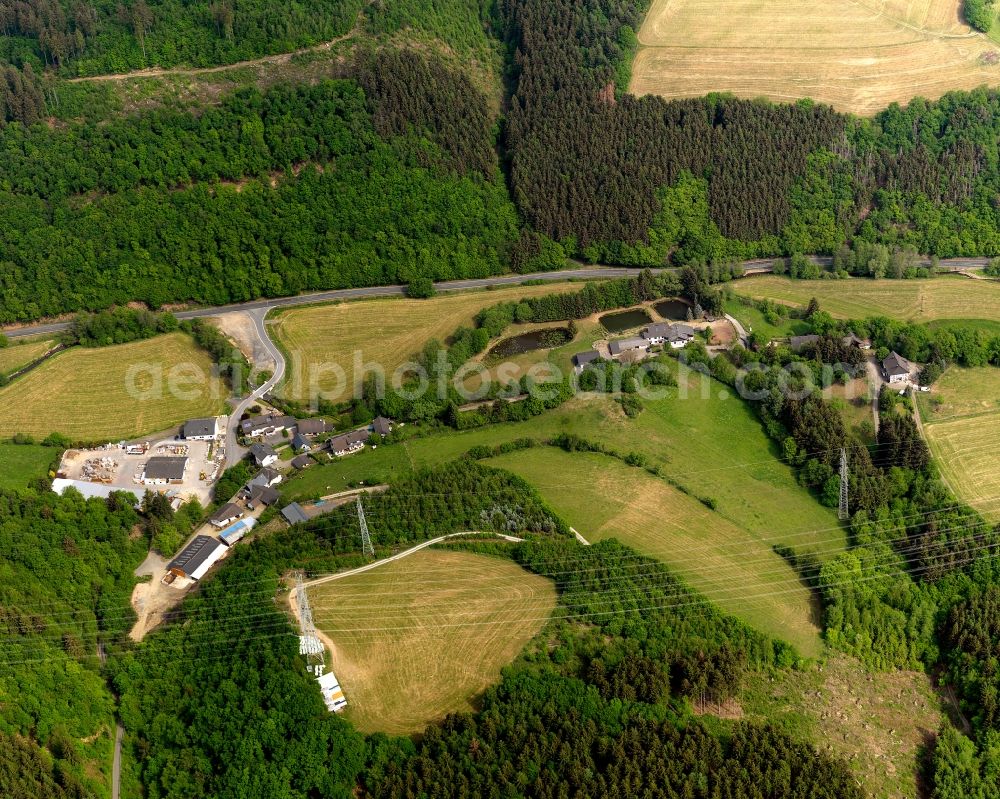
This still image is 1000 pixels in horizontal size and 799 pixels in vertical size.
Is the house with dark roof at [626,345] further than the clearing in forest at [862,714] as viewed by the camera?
Yes

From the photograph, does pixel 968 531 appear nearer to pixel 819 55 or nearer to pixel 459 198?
pixel 459 198

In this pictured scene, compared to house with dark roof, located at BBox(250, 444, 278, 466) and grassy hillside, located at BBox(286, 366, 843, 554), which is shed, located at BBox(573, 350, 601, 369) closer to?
grassy hillside, located at BBox(286, 366, 843, 554)

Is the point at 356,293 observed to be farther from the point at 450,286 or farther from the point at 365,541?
the point at 365,541

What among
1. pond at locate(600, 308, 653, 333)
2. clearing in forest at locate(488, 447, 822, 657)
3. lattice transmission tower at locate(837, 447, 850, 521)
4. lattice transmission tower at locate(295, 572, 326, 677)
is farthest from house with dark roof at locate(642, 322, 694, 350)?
lattice transmission tower at locate(295, 572, 326, 677)

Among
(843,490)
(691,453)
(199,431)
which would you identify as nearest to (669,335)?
(691,453)

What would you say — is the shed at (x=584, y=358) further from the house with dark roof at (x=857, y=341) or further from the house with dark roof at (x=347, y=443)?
the house with dark roof at (x=857, y=341)

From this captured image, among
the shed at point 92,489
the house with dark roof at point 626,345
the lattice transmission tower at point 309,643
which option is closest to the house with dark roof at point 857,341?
the house with dark roof at point 626,345

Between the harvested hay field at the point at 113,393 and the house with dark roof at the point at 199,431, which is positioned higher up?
the harvested hay field at the point at 113,393
